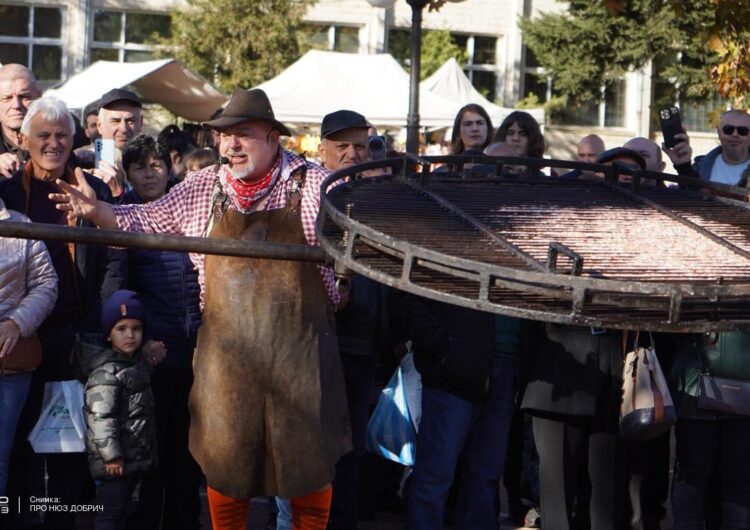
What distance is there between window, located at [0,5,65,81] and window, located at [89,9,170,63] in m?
0.85

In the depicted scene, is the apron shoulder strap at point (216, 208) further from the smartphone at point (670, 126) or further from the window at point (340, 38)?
the window at point (340, 38)

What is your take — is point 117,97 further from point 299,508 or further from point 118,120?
point 299,508

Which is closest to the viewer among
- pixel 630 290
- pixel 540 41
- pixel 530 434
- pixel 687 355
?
pixel 630 290

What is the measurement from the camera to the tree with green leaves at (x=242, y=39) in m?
26.3

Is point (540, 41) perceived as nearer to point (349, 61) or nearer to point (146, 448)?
point (349, 61)

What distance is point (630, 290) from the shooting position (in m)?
3.08

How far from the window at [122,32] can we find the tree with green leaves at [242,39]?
4.16m

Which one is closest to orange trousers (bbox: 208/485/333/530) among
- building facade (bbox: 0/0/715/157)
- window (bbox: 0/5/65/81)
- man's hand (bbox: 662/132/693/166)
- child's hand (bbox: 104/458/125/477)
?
child's hand (bbox: 104/458/125/477)

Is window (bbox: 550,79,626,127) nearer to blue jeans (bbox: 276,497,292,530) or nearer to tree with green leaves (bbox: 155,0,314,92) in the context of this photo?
tree with green leaves (bbox: 155,0,314,92)

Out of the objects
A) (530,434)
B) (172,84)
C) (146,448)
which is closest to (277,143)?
(146,448)

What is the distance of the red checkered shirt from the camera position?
16.2ft

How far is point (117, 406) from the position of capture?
592 centimetres

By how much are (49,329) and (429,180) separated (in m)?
2.49

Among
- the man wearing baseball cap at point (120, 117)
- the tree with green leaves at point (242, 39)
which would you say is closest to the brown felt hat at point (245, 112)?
the man wearing baseball cap at point (120, 117)
